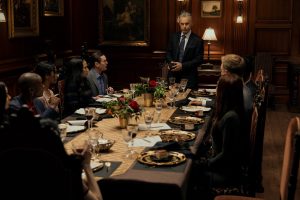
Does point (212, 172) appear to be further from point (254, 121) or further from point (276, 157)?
point (276, 157)

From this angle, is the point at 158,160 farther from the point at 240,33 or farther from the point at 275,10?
the point at 275,10

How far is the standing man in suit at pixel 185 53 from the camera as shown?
23.4 ft

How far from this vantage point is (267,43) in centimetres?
986

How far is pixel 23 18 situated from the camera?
7395 millimetres

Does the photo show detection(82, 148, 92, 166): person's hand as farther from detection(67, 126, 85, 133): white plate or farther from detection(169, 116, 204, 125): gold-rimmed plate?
detection(169, 116, 204, 125): gold-rimmed plate

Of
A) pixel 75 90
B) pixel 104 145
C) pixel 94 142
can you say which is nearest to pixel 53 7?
pixel 75 90

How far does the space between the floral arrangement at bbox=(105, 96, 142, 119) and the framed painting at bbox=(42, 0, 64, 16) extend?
14.3 feet

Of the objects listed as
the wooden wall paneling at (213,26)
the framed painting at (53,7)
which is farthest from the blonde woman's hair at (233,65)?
the wooden wall paneling at (213,26)

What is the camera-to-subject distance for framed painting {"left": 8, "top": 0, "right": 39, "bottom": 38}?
702 centimetres

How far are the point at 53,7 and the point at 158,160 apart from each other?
5.93 m

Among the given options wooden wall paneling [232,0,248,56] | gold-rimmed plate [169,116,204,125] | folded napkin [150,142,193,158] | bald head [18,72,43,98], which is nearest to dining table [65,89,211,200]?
folded napkin [150,142,193,158]

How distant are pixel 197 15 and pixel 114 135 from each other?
6277 mm

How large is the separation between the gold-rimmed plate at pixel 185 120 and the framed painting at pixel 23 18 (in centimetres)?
342

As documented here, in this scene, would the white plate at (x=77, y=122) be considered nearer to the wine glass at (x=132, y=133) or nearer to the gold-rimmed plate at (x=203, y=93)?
the wine glass at (x=132, y=133)
